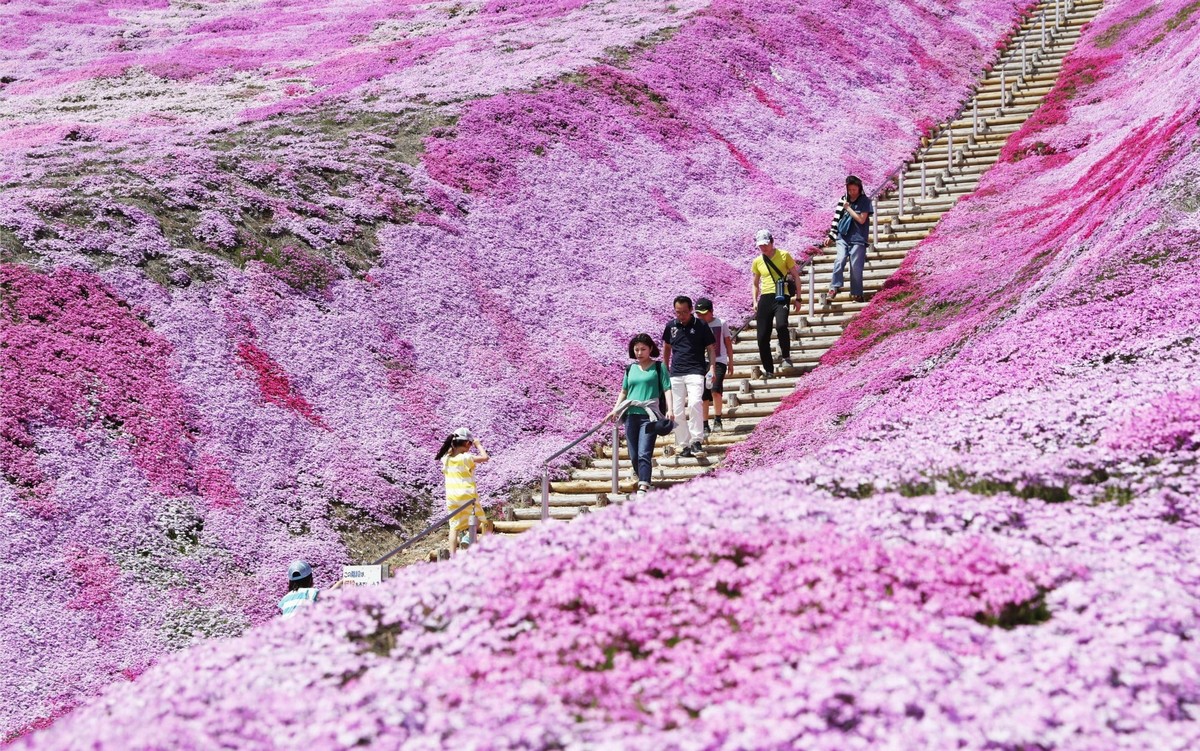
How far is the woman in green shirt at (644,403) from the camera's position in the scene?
18.3m

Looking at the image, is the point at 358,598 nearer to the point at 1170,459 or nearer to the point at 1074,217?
Result: the point at 1170,459

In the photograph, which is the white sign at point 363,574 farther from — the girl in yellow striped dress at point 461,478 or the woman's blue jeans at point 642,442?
the woman's blue jeans at point 642,442

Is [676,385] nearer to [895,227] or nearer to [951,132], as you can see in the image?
[895,227]

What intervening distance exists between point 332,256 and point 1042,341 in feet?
50.9

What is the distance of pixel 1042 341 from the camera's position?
55.7 ft

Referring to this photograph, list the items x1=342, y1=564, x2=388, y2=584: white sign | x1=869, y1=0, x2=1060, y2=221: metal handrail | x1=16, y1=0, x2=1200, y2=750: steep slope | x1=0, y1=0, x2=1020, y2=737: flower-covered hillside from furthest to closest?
x1=869, y1=0, x2=1060, y2=221: metal handrail, x1=0, y1=0, x2=1020, y2=737: flower-covered hillside, x1=342, y1=564, x2=388, y2=584: white sign, x1=16, y1=0, x2=1200, y2=750: steep slope

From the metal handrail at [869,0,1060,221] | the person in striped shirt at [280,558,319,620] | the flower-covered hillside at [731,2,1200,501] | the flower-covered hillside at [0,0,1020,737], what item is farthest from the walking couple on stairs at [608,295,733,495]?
the metal handrail at [869,0,1060,221]

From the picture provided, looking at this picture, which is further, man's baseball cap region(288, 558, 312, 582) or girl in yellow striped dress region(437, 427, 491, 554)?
girl in yellow striped dress region(437, 427, 491, 554)

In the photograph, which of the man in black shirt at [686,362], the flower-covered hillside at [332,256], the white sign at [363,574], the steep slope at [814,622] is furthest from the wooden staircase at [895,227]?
the white sign at [363,574]

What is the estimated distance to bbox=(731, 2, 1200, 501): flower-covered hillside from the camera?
1121 centimetres

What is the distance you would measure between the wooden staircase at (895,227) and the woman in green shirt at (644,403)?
832 millimetres

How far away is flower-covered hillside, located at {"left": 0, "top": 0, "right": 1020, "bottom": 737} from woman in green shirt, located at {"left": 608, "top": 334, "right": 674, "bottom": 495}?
436 cm

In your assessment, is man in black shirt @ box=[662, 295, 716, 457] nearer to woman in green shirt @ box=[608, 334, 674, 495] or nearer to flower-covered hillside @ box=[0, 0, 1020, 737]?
woman in green shirt @ box=[608, 334, 674, 495]

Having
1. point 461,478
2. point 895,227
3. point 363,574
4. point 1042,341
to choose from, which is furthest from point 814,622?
point 895,227
